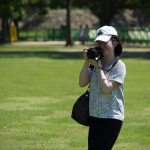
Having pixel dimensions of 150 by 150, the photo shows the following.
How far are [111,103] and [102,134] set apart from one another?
1.10 feet

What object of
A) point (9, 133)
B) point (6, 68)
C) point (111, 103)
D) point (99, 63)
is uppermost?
point (99, 63)

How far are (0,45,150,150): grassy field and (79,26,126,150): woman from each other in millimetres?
3404

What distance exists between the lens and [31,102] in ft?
51.1

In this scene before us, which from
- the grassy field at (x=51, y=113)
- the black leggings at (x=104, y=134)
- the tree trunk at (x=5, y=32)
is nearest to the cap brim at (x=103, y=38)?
the black leggings at (x=104, y=134)

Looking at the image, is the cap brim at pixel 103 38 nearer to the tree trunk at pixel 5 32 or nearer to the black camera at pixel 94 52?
the black camera at pixel 94 52

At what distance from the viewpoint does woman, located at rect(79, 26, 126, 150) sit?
6.27 m

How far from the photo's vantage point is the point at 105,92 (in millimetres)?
6289

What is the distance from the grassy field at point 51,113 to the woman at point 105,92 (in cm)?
340

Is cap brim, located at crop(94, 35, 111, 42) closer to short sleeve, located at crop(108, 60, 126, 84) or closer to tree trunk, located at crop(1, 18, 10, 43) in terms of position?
short sleeve, located at crop(108, 60, 126, 84)

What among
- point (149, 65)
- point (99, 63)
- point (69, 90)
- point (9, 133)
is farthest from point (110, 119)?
point (149, 65)

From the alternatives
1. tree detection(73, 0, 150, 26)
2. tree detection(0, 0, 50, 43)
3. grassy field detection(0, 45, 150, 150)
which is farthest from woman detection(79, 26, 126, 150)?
tree detection(73, 0, 150, 26)

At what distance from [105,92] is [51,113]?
7.39m

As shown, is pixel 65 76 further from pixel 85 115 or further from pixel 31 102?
pixel 85 115

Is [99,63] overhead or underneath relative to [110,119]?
overhead
